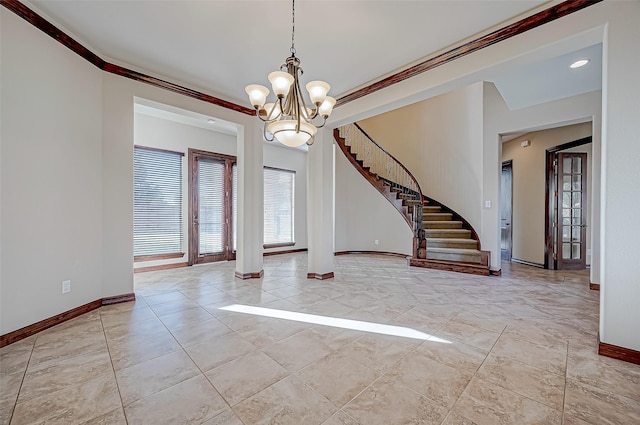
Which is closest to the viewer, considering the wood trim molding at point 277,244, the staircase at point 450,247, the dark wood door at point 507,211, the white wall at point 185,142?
the staircase at point 450,247

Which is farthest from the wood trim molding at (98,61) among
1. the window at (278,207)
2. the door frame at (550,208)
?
the door frame at (550,208)

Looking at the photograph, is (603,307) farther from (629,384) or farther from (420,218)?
(420,218)

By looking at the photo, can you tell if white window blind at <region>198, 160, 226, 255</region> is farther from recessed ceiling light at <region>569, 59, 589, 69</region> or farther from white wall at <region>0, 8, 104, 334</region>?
recessed ceiling light at <region>569, 59, 589, 69</region>

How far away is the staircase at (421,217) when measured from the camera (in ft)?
17.6

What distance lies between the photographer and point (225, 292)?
153 inches

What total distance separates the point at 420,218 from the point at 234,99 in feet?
13.9

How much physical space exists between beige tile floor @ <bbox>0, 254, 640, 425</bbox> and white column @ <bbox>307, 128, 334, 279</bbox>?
3.72ft

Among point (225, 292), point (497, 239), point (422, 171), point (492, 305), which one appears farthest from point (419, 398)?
point (422, 171)

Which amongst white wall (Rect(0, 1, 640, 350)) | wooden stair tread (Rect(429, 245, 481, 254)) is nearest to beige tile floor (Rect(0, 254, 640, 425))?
white wall (Rect(0, 1, 640, 350))

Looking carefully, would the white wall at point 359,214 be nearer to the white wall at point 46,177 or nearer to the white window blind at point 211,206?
the white window blind at point 211,206

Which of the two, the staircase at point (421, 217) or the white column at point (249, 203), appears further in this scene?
the staircase at point (421, 217)

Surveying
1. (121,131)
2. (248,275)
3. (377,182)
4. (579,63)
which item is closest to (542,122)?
(579,63)

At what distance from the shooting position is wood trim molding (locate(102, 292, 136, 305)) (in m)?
3.32

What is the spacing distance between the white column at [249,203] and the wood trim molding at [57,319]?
1636mm
